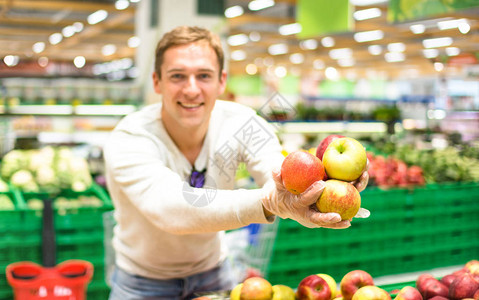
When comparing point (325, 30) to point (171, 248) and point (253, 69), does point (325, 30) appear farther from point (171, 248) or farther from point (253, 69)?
point (253, 69)

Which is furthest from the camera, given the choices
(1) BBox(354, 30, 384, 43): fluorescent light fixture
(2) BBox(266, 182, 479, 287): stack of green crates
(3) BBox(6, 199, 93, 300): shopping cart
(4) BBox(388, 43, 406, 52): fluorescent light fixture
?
(4) BBox(388, 43, 406, 52): fluorescent light fixture

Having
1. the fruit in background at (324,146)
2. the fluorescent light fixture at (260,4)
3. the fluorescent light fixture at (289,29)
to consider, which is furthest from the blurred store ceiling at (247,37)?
the fruit in background at (324,146)

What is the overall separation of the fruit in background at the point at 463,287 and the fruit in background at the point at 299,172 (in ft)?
2.53

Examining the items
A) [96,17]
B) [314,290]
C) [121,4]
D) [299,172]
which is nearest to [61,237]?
[314,290]

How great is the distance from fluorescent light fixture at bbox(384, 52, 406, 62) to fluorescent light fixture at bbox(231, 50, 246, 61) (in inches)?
229

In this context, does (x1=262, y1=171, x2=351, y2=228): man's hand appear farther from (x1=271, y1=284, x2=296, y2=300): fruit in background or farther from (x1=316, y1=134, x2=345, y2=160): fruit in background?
(x1=271, y1=284, x2=296, y2=300): fruit in background

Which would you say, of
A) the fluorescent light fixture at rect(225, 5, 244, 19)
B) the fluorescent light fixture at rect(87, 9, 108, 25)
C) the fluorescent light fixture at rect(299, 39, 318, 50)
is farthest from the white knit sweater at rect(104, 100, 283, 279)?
the fluorescent light fixture at rect(299, 39, 318, 50)

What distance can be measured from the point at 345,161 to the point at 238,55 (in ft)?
69.9

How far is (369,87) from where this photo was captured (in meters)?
32.3

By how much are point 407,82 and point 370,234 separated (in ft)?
96.3

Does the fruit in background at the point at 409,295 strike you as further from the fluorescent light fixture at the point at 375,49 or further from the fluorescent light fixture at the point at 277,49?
the fluorescent light fixture at the point at 277,49

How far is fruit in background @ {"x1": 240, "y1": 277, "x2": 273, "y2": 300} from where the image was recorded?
73.5 inches

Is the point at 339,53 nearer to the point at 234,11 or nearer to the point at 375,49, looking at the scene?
the point at 375,49

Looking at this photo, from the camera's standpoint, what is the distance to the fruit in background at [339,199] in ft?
4.81
